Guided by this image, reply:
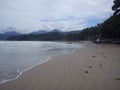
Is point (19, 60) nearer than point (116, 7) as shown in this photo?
Yes

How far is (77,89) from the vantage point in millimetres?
A: 7641

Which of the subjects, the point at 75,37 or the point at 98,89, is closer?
the point at 98,89

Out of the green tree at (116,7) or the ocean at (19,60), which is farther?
the green tree at (116,7)

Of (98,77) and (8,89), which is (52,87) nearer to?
(8,89)

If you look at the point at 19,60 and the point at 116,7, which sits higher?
the point at 116,7

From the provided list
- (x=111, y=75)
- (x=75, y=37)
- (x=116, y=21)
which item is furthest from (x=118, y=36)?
(x=75, y=37)

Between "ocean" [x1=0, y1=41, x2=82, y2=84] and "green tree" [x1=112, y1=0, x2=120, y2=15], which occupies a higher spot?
"green tree" [x1=112, y1=0, x2=120, y2=15]

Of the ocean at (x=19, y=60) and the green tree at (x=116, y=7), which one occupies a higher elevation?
the green tree at (x=116, y=7)

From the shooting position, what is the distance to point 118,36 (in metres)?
54.5

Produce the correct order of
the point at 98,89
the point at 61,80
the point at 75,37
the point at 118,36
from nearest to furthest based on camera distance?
1. the point at 98,89
2. the point at 61,80
3. the point at 118,36
4. the point at 75,37

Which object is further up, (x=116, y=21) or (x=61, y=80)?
(x=116, y=21)

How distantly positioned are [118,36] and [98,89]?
49.1 metres

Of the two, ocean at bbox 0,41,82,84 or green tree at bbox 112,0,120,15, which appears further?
green tree at bbox 112,0,120,15

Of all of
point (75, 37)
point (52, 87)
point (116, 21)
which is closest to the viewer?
point (52, 87)
